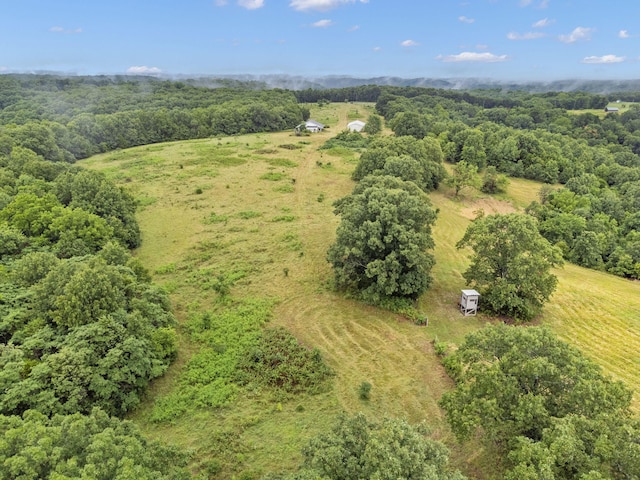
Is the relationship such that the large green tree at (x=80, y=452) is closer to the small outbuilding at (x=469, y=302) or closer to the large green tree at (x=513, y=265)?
the small outbuilding at (x=469, y=302)

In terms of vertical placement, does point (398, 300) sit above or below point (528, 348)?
below

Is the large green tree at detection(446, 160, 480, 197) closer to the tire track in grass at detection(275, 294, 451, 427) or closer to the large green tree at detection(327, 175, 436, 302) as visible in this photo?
the large green tree at detection(327, 175, 436, 302)

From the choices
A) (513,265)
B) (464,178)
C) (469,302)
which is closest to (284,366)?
(469,302)

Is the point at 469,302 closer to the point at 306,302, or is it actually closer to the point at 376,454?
the point at 306,302

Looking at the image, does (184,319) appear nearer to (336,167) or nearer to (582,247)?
(582,247)

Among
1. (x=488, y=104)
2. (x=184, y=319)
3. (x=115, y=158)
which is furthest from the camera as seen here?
(x=488, y=104)

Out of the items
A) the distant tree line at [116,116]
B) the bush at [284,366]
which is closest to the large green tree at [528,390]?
the bush at [284,366]

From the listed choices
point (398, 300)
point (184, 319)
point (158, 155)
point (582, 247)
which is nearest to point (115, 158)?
point (158, 155)
